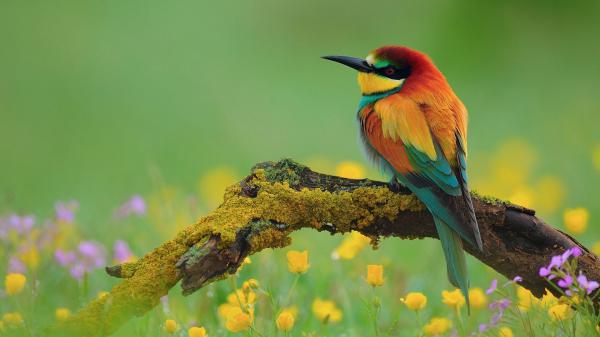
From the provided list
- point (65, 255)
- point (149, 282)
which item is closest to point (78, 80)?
point (65, 255)

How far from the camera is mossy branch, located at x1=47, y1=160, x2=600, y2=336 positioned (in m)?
2.38

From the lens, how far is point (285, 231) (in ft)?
8.42

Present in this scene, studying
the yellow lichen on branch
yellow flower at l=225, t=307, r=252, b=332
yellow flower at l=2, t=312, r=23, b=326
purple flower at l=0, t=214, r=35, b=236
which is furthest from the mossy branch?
purple flower at l=0, t=214, r=35, b=236

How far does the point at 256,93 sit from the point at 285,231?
5.51 meters

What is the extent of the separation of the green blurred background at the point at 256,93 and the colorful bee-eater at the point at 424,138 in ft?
3.30

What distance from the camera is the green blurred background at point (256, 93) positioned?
5.64 meters

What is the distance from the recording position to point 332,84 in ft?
27.4

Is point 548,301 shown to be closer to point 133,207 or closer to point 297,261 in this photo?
point 297,261

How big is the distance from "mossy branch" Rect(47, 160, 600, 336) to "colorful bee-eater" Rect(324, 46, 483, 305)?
0.08 metres

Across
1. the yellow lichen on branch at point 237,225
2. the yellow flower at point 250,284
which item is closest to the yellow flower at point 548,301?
the yellow lichen on branch at point 237,225

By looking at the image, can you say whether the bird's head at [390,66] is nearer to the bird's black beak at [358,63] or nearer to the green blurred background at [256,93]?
the bird's black beak at [358,63]

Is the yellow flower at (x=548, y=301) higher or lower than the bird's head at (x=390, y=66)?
lower

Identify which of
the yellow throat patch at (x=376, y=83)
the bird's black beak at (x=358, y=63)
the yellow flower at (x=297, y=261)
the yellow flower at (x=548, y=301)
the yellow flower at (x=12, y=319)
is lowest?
the yellow flower at (x=548, y=301)

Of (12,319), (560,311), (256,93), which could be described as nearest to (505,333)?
(560,311)
